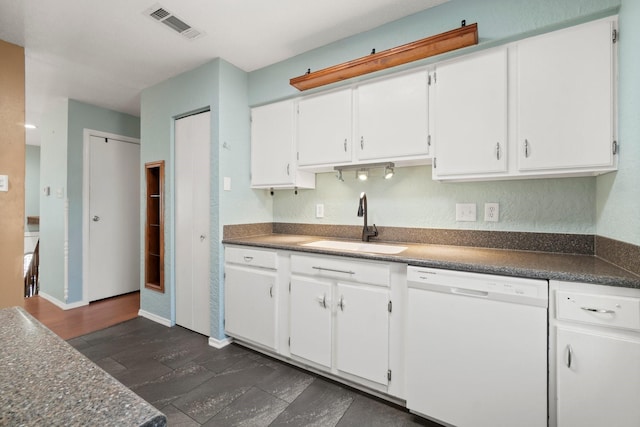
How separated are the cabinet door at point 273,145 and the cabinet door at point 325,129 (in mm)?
118

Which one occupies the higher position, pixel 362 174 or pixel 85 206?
pixel 362 174

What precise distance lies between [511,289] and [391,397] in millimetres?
982

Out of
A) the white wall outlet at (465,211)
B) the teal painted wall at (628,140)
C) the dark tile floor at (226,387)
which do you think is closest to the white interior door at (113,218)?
the dark tile floor at (226,387)

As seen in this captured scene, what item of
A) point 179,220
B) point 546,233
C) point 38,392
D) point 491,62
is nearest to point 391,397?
point 546,233

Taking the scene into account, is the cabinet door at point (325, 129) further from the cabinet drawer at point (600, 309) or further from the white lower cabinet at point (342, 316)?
the cabinet drawer at point (600, 309)

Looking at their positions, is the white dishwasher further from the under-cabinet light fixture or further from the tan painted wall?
the tan painted wall

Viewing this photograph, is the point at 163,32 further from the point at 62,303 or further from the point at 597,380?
the point at 62,303

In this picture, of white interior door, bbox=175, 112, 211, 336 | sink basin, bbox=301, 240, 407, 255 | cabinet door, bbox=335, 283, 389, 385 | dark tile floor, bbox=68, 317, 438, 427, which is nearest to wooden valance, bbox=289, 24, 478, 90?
white interior door, bbox=175, 112, 211, 336

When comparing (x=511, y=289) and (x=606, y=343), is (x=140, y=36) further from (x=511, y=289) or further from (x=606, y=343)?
(x=606, y=343)

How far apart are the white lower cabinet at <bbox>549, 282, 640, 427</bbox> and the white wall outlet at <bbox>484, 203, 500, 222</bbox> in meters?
0.73

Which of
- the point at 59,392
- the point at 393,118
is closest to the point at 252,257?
the point at 393,118

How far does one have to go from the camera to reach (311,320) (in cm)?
200

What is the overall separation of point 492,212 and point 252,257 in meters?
1.78

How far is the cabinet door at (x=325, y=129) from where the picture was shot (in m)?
2.18
